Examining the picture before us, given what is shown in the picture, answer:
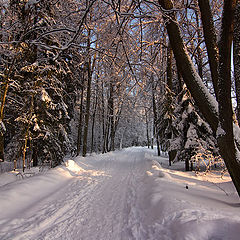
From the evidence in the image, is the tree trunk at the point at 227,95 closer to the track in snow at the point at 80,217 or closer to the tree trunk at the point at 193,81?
the tree trunk at the point at 193,81

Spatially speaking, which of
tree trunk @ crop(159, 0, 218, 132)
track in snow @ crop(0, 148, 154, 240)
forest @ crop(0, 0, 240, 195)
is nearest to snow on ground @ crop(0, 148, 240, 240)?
track in snow @ crop(0, 148, 154, 240)

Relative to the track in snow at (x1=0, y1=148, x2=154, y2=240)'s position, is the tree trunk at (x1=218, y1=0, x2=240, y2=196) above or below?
above

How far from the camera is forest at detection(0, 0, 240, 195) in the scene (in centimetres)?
263

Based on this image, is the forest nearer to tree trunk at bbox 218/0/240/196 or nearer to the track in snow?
tree trunk at bbox 218/0/240/196

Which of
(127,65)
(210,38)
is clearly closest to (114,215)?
(210,38)

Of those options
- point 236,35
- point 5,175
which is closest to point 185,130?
point 236,35

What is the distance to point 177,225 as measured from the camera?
222 centimetres

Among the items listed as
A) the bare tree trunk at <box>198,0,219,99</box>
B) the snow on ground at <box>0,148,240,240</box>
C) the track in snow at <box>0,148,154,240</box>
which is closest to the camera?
the snow on ground at <box>0,148,240,240</box>

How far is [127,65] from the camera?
5.29 meters

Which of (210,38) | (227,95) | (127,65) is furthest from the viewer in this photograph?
(127,65)

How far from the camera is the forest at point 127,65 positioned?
2.63 meters

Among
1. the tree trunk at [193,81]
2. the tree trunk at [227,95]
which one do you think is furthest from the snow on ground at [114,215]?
the tree trunk at [193,81]

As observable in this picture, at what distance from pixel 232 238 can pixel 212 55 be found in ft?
9.29

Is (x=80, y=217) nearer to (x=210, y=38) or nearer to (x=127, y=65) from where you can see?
(x=210, y=38)
